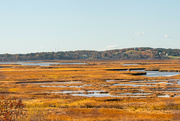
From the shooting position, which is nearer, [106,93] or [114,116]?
[114,116]

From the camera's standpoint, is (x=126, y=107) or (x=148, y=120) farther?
(x=126, y=107)

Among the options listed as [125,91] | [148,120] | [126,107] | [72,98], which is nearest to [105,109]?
[126,107]

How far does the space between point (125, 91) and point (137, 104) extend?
13.2 m

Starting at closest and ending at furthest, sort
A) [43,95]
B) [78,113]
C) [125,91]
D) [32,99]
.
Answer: [78,113] → [32,99] → [43,95] → [125,91]

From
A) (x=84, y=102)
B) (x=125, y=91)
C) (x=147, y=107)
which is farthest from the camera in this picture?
(x=125, y=91)

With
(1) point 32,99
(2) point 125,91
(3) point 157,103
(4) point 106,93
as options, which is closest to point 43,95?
(1) point 32,99

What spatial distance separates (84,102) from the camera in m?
39.6

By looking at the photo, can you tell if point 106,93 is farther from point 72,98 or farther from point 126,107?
point 126,107

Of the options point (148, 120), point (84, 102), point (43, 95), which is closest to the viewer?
point (148, 120)

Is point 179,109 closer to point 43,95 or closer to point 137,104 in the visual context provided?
point 137,104

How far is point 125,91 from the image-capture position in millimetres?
51062

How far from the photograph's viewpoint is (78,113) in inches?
1316

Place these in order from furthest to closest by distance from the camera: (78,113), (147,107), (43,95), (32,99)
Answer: (43,95) → (32,99) → (147,107) → (78,113)

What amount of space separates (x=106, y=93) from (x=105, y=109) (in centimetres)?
1471
